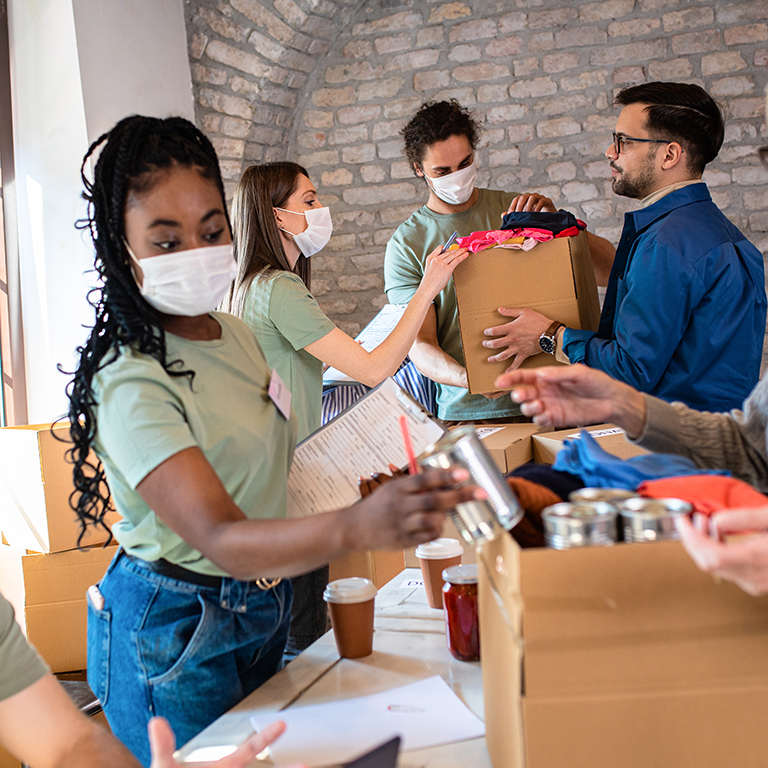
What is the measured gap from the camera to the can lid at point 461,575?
3.52 ft

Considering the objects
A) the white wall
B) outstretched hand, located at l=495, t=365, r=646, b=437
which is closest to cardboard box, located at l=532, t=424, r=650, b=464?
outstretched hand, located at l=495, t=365, r=646, b=437

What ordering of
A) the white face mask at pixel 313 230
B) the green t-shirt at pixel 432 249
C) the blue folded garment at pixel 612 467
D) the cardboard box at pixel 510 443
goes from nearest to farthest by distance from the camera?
the blue folded garment at pixel 612 467 < the cardboard box at pixel 510 443 < the white face mask at pixel 313 230 < the green t-shirt at pixel 432 249

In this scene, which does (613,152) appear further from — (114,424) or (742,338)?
(114,424)

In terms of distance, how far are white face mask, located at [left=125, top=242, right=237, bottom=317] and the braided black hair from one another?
29mm

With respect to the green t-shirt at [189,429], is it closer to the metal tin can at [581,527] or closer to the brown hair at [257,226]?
the metal tin can at [581,527]

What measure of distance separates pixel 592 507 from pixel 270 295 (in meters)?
1.32

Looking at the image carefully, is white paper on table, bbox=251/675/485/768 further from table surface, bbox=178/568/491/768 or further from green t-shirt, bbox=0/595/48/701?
green t-shirt, bbox=0/595/48/701

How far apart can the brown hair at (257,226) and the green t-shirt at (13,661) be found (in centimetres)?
105

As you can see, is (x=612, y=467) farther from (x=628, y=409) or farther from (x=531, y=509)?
(x=628, y=409)

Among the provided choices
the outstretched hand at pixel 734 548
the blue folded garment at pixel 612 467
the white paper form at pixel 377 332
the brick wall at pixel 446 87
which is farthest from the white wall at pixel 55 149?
the outstretched hand at pixel 734 548

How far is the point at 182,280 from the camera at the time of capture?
3.59ft

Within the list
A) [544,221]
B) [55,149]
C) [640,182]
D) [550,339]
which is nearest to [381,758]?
[550,339]

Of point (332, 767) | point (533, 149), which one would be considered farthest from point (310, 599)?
point (533, 149)

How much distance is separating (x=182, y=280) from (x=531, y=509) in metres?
0.63
